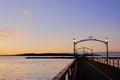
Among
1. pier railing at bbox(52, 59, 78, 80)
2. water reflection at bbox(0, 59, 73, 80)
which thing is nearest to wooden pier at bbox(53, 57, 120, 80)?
pier railing at bbox(52, 59, 78, 80)

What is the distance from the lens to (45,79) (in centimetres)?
4897

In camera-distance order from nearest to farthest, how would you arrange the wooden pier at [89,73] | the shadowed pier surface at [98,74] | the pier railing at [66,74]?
the pier railing at [66,74], the wooden pier at [89,73], the shadowed pier surface at [98,74]

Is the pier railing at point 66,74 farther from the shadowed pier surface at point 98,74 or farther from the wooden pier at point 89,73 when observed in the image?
the shadowed pier surface at point 98,74

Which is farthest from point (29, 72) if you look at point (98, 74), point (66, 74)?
point (66, 74)

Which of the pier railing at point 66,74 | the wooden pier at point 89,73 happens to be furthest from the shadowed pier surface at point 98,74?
the pier railing at point 66,74

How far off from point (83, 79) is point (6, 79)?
34.4 m

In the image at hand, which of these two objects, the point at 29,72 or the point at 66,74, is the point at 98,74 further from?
the point at 29,72

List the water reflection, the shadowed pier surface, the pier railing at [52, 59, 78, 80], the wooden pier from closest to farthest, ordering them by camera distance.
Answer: the pier railing at [52, 59, 78, 80] < the wooden pier < the shadowed pier surface < the water reflection

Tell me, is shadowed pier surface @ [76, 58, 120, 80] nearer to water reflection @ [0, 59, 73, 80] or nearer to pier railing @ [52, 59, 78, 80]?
pier railing @ [52, 59, 78, 80]

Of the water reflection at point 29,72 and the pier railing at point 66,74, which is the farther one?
the water reflection at point 29,72

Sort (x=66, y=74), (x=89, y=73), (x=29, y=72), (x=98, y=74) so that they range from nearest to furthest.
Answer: (x=66, y=74) < (x=98, y=74) < (x=89, y=73) < (x=29, y=72)

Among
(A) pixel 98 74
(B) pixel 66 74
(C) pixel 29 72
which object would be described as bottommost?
(C) pixel 29 72

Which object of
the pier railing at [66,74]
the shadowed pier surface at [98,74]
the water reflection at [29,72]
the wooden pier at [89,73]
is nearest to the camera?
the pier railing at [66,74]

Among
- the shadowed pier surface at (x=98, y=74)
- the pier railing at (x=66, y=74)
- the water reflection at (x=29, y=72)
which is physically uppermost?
the pier railing at (x=66, y=74)
